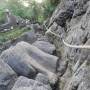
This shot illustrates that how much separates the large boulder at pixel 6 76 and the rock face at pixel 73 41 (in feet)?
4.79

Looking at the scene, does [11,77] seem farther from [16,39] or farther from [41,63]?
[16,39]

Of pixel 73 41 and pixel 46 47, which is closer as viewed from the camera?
pixel 73 41

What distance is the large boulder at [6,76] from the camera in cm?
769

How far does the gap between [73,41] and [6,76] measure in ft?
7.39

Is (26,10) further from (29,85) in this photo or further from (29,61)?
(29,85)

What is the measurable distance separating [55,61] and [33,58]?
2.48ft

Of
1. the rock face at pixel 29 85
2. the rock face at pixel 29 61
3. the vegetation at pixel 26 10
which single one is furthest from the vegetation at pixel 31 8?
the rock face at pixel 29 85

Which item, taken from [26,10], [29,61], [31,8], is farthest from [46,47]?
[26,10]

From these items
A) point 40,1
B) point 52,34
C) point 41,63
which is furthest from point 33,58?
point 40,1

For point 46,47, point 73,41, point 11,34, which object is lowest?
point 11,34

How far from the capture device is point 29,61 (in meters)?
8.44

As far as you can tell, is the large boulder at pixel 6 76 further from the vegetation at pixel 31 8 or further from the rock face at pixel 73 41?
the vegetation at pixel 31 8

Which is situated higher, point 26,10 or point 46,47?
point 46,47

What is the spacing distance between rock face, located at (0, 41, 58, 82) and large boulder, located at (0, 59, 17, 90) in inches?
14.1
